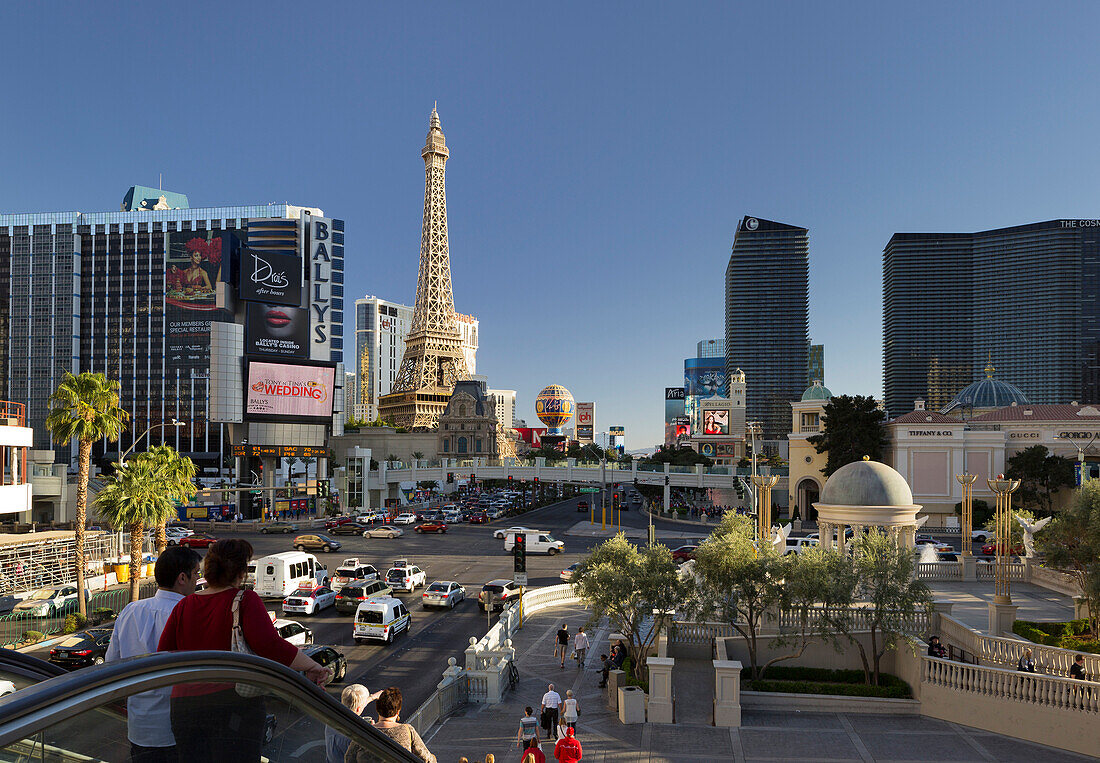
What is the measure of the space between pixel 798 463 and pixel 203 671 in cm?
7231

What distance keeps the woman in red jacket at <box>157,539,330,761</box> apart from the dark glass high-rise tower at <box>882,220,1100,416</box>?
185 metres

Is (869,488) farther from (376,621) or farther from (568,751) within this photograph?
(568,751)

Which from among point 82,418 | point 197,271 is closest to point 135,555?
point 82,418

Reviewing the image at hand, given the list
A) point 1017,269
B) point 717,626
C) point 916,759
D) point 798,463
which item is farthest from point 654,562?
point 1017,269

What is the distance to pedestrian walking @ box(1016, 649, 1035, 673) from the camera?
17.8m

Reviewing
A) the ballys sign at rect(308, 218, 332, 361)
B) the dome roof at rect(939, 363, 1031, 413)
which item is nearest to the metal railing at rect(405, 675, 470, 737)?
the dome roof at rect(939, 363, 1031, 413)

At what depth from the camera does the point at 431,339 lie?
139000 millimetres

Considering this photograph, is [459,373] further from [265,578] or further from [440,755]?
[440,755]

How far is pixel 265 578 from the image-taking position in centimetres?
3117

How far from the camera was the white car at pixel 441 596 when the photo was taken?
31188 millimetres

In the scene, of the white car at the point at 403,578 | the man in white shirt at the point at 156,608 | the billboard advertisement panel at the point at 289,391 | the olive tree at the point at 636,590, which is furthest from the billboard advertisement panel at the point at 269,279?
the man in white shirt at the point at 156,608

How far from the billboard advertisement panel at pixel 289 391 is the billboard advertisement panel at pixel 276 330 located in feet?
14.1

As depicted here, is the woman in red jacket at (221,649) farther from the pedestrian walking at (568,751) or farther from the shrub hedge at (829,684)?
the shrub hedge at (829,684)

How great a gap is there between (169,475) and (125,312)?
10211cm
